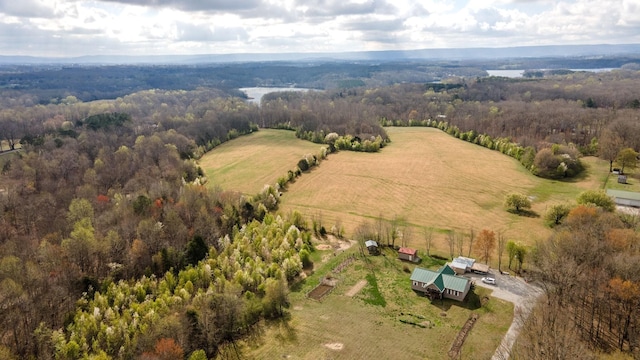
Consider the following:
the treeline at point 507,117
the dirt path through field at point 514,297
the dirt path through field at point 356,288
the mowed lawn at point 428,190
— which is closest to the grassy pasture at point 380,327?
the dirt path through field at point 356,288

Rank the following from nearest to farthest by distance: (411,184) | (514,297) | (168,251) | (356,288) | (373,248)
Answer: (514,297) → (356,288) → (168,251) → (373,248) → (411,184)

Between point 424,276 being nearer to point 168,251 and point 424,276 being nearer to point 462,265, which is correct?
point 462,265

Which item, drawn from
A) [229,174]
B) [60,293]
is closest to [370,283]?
[60,293]

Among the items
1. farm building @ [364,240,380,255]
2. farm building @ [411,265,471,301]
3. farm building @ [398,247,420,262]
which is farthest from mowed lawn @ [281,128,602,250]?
farm building @ [411,265,471,301]

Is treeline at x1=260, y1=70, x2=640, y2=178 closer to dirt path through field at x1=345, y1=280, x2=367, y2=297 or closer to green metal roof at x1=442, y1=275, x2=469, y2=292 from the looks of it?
green metal roof at x1=442, y1=275, x2=469, y2=292

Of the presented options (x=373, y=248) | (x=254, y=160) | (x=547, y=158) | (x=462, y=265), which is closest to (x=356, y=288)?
(x=373, y=248)

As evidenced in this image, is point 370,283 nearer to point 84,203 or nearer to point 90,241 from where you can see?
point 90,241
